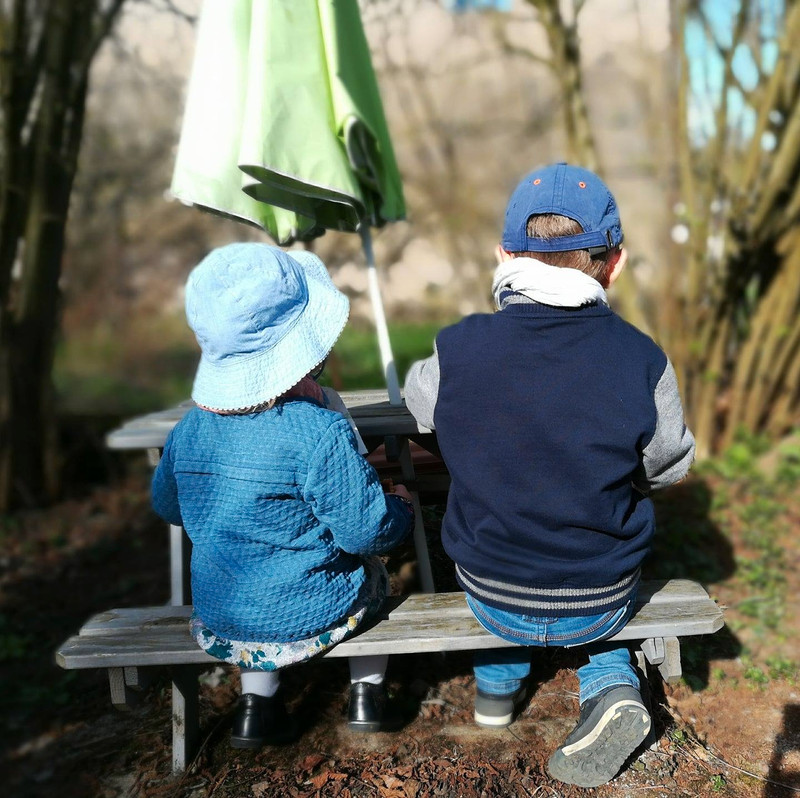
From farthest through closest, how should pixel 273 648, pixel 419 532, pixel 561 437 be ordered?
pixel 419 532 → pixel 273 648 → pixel 561 437

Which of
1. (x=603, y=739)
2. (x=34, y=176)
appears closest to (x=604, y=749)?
(x=603, y=739)

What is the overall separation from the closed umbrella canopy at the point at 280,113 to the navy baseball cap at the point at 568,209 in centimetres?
80

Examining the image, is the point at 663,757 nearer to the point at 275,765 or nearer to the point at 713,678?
the point at 713,678

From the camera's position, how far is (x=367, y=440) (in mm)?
2871

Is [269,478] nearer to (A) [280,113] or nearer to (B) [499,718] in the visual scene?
(B) [499,718]

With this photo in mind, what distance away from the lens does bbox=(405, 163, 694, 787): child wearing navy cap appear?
1.99 meters

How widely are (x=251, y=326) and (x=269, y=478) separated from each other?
0.37m

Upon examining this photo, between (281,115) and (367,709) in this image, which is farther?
(281,115)

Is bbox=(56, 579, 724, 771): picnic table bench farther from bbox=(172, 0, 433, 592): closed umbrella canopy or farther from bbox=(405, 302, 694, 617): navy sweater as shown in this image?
bbox=(172, 0, 433, 592): closed umbrella canopy

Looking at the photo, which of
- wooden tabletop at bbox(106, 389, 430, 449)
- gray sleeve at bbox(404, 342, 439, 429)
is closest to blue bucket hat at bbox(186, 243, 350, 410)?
gray sleeve at bbox(404, 342, 439, 429)

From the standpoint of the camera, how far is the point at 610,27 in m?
8.22

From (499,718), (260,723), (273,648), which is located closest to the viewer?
(273,648)

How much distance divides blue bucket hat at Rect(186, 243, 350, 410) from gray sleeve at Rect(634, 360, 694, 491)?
0.81 metres

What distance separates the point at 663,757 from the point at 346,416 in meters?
1.29
